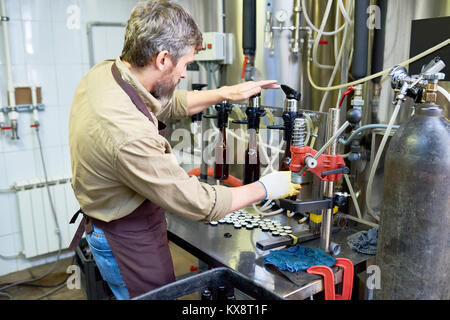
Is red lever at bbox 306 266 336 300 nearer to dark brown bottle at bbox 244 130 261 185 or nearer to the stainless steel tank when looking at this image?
the stainless steel tank

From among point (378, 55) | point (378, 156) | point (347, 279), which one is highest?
point (378, 55)

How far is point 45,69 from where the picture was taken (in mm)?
2512

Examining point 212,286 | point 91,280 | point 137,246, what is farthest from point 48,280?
point 212,286

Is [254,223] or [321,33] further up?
[321,33]

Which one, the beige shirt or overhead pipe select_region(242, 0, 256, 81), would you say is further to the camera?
overhead pipe select_region(242, 0, 256, 81)

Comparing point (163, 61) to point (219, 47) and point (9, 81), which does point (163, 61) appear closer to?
point (219, 47)

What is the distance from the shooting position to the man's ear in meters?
1.09

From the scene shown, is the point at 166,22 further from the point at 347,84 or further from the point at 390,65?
the point at 390,65

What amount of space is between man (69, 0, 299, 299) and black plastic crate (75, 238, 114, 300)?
94 centimetres

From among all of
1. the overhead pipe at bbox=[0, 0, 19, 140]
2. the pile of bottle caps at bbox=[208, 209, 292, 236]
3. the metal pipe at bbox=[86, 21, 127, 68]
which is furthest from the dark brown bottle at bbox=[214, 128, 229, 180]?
the overhead pipe at bbox=[0, 0, 19, 140]

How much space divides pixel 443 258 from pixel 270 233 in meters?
0.60

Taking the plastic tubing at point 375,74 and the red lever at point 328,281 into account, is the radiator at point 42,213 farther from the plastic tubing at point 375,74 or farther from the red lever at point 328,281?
the red lever at point 328,281

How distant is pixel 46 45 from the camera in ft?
8.17

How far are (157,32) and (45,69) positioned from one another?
1753 mm
